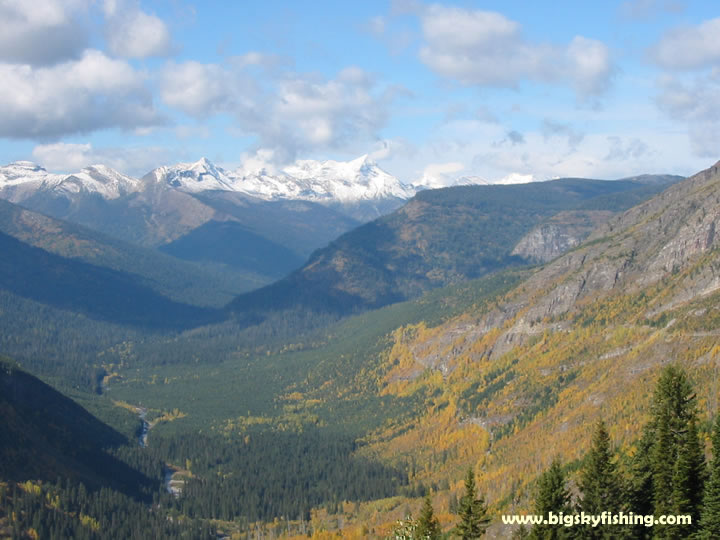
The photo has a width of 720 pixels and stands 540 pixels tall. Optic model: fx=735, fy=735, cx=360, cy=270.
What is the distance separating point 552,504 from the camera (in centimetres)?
9769

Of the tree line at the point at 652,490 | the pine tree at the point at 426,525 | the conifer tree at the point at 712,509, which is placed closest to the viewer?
the conifer tree at the point at 712,509

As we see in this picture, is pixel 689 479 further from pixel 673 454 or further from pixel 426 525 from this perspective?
pixel 426 525

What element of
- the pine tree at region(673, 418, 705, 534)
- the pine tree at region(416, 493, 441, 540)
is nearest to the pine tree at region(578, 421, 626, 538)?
the pine tree at region(673, 418, 705, 534)

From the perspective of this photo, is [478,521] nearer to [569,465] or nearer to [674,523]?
[674,523]

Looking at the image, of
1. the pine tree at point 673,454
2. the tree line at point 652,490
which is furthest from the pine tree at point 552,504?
the pine tree at point 673,454

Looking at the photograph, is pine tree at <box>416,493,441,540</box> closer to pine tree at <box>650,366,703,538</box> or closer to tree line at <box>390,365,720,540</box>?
tree line at <box>390,365,720,540</box>

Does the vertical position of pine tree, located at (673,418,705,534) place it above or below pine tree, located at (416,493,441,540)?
above

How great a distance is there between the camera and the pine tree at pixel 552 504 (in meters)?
96.4

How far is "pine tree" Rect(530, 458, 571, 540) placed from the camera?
9644cm

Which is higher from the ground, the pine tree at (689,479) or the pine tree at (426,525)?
the pine tree at (689,479)

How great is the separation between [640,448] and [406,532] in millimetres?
46629

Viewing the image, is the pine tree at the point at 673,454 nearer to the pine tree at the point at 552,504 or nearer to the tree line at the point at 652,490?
the tree line at the point at 652,490

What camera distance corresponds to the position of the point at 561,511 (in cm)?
9725

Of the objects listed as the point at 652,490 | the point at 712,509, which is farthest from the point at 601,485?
the point at 712,509
